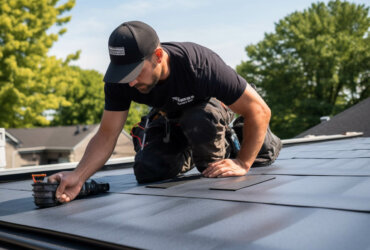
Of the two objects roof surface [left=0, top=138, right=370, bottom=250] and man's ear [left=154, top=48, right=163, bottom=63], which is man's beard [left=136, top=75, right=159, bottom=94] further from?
roof surface [left=0, top=138, right=370, bottom=250]

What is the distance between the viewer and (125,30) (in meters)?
1.62

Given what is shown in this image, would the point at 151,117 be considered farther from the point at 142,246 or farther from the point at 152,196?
the point at 142,246

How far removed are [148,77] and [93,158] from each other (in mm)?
551

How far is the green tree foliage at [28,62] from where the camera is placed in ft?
32.2

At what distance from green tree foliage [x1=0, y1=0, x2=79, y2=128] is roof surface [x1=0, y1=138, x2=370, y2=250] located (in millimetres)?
9035

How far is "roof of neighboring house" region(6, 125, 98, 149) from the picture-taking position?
66.6 feet

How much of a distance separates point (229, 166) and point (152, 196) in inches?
22.3

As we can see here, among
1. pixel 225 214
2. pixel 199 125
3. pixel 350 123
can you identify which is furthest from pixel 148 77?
pixel 350 123

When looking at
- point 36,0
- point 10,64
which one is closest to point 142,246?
point 10,64

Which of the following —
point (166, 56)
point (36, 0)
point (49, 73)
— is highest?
point (36, 0)

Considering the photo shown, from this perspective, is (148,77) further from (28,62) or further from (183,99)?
(28,62)

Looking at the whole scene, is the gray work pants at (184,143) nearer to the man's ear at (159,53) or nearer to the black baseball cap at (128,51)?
the man's ear at (159,53)

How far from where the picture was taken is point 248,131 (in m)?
2.01

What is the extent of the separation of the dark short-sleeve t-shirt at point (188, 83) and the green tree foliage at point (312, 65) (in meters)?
18.0
